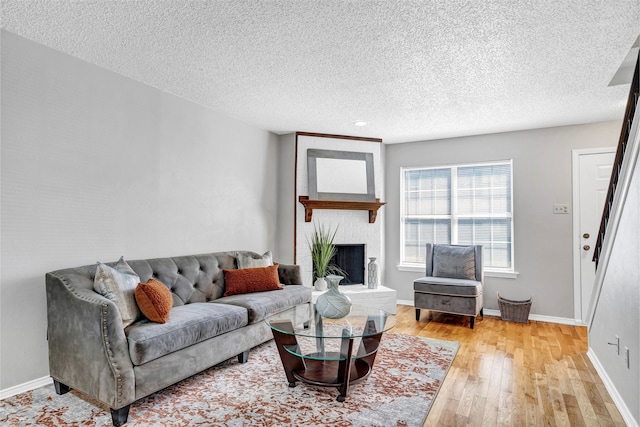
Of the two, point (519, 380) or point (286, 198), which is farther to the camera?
point (286, 198)

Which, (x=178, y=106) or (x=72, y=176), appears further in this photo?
(x=178, y=106)

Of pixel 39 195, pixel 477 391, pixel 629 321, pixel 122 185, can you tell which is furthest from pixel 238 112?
pixel 629 321

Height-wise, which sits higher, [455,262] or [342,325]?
[455,262]

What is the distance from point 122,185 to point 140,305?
1163 mm

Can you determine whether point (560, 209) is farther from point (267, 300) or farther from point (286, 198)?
point (267, 300)

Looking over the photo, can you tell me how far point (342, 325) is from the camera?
277 centimetres

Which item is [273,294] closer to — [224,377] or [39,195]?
[224,377]

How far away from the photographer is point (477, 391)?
8.70 ft

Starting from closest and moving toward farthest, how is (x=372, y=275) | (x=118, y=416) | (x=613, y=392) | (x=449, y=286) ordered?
(x=118, y=416)
(x=613, y=392)
(x=449, y=286)
(x=372, y=275)

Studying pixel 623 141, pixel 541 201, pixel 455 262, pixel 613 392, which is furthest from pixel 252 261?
pixel 541 201

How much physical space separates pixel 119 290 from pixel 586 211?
16.2 feet

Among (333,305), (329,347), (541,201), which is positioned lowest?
(329,347)

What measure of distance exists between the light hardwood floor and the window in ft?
4.07

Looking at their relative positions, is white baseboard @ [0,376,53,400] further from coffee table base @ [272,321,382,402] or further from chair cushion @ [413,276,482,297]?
chair cushion @ [413,276,482,297]
